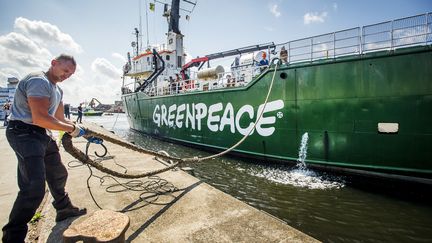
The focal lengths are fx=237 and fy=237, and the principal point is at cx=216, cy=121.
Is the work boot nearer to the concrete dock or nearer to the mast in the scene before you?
the concrete dock

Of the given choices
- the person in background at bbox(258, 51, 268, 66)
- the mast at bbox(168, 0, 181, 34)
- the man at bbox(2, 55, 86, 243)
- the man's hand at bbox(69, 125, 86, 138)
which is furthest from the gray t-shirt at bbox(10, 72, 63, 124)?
the mast at bbox(168, 0, 181, 34)

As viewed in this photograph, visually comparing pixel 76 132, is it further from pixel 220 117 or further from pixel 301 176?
pixel 220 117

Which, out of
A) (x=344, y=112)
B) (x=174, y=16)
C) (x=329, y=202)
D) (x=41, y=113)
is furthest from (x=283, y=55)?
(x=174, y=16)

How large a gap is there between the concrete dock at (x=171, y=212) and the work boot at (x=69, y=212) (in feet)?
0.20

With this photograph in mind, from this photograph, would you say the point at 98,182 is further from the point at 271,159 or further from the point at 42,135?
the point at 271,159

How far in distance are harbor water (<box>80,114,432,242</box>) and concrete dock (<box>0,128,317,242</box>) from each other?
1.67 m

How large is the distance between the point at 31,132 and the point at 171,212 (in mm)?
1796

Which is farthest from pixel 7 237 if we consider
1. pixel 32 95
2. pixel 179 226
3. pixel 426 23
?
pixel 426 23

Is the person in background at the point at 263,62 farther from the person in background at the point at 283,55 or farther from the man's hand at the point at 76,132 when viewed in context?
the man's hand at the point at 76,132

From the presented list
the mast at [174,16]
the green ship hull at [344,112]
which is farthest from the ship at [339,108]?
the mast at [174,16]

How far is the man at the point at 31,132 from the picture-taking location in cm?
217

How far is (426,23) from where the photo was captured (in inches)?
224

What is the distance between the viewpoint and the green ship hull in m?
5.73

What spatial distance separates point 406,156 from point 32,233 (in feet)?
24.6
